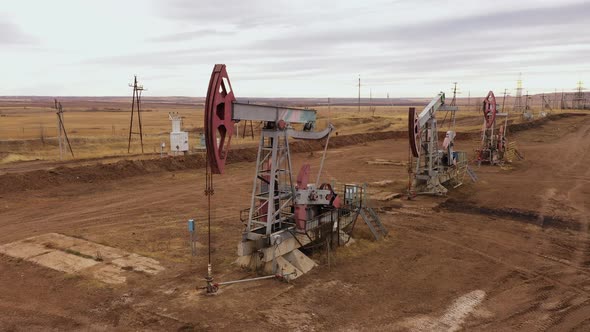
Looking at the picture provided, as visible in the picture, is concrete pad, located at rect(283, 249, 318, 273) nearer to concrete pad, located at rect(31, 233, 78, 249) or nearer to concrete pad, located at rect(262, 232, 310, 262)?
concrete pad, located at rect(262, 232, 310, 262)

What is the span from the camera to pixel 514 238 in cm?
1502

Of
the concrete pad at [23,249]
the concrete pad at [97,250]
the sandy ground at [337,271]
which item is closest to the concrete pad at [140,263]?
the sandy ground at [337,271]

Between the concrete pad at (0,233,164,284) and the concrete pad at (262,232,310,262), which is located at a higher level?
the concrete pad at (262,232,310,262)

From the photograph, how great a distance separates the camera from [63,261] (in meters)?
12.2

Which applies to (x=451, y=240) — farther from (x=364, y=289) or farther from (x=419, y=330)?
(x=419, y=330)

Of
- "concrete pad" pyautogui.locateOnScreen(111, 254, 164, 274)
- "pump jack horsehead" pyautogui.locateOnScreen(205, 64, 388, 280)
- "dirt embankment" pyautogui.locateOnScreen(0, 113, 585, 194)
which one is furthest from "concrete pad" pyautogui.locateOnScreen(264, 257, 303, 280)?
"dirt embankment" pyautogui.locateOnScreen(0, 113, 585, 194)

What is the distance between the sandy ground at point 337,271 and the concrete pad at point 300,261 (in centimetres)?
26

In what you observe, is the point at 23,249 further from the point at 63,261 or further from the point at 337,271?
the point at 337,271

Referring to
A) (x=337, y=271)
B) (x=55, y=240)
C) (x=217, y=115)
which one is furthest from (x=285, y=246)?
(x=55, y=240)

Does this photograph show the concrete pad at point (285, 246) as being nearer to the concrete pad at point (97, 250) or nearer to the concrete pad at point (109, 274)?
the concrete pad at point (109, 274)

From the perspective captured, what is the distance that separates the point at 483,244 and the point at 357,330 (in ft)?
24.3

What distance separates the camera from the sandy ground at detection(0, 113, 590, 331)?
9188mm

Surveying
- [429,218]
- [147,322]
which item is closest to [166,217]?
[147,322]

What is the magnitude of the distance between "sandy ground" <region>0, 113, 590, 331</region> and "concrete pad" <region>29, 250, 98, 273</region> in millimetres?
292
